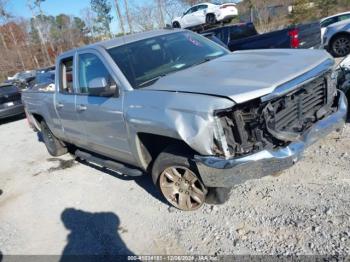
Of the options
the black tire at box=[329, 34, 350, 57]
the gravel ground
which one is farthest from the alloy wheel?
the black tire at box=[329, 34, 350, 57]

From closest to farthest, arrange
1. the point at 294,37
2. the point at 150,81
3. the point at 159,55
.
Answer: the point at 150,81 < the point at 159,55 < the point at 294,37

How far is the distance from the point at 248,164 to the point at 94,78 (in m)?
2.37

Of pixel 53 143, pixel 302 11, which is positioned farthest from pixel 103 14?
pixel 53 143

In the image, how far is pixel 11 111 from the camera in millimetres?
12492

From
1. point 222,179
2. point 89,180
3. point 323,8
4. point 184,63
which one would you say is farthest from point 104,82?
point 323,8

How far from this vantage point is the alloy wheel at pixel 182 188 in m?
3.62

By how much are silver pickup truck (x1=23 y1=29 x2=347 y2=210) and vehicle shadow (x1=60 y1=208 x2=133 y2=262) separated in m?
0.68

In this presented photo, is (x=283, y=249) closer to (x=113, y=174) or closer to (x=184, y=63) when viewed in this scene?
(x=184, y=63)

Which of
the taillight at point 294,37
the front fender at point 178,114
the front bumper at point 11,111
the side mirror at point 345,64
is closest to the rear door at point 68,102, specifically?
the front fender at point 178,114

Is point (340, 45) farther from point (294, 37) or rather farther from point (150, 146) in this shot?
point (150, 146)

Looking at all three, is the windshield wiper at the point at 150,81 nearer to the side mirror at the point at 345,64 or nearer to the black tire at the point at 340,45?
the side mirror at the point at 345,64

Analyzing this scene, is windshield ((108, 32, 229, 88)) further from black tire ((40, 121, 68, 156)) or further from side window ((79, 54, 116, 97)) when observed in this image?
black tire ((40, 121, 68, 156))

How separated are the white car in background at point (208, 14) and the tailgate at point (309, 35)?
9.50 metres

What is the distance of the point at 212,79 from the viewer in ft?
11.0
